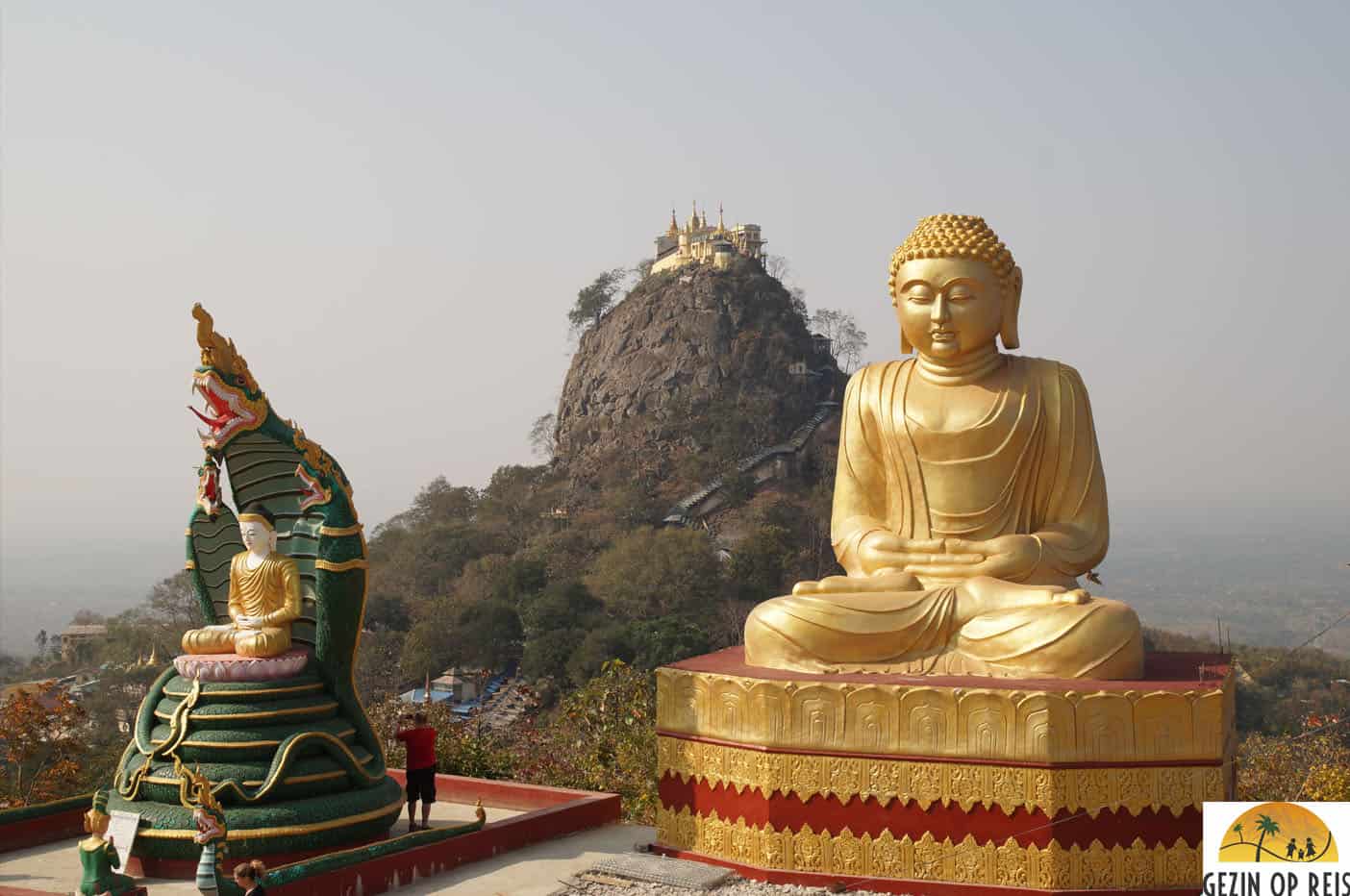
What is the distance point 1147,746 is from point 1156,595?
70059mm

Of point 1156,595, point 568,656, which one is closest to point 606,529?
point 568,656

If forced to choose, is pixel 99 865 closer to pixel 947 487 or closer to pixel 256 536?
pixel 256 536

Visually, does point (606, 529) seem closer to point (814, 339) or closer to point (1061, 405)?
point (814, 339)

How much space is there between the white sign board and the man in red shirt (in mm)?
1816

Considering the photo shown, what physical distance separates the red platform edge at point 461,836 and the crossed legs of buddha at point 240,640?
1283mm

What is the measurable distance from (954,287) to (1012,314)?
58 centimetres

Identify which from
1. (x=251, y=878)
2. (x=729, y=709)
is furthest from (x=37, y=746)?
(x=729, y=709)

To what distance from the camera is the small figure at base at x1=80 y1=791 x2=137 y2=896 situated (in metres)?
7.45

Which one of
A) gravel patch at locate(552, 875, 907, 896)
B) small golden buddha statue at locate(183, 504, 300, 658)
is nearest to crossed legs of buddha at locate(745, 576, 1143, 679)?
gravel patch at locate(552, 875, 907, 896)

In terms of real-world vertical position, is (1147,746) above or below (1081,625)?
below

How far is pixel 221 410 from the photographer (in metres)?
9.22

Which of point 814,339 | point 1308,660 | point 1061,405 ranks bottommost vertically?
point 1308,660

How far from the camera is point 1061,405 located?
34.1 feet

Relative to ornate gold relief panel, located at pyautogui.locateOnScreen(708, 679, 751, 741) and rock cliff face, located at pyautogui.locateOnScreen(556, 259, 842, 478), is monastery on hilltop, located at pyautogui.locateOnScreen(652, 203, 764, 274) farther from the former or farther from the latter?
ornate gold relief panel, located at pyautogui.locateOnScreen(708, 679, 751, 741)
